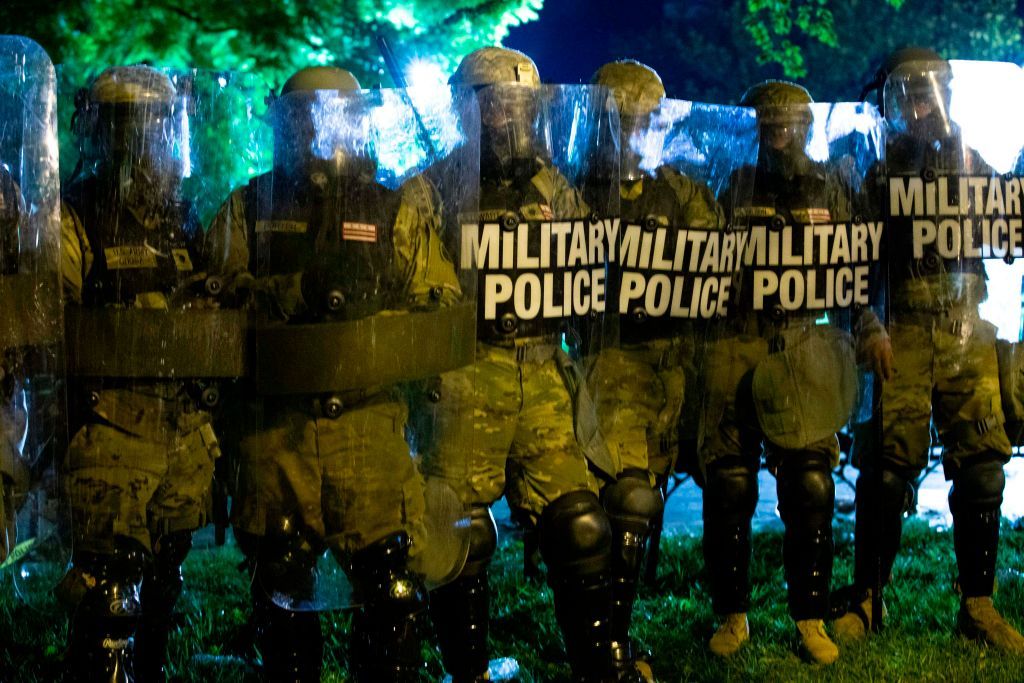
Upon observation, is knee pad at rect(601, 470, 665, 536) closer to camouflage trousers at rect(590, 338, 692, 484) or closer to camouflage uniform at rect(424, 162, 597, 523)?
camouflage trousers at rect(590, 338, 692, 484)

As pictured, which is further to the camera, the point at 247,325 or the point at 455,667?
the point at 455,667

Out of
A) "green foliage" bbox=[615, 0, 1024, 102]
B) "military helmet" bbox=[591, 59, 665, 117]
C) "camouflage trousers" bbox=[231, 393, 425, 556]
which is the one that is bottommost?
"camouflage trousers" bbox=[231, 393, 425, 556]

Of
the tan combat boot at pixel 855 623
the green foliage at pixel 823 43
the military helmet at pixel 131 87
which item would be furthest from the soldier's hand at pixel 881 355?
the green foliage at pixel 823 43

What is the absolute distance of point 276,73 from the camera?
277 inches

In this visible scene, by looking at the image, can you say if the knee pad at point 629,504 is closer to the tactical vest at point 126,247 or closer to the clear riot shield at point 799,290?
the clear riot shield at point 799,290

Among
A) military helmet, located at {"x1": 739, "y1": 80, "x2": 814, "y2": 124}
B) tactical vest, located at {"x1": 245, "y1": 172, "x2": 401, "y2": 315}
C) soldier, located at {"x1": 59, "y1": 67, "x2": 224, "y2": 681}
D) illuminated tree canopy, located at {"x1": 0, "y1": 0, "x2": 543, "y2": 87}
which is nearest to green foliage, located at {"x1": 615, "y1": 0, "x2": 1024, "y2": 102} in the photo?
illuminated tree canopy, located at {"x1": 0, "y1": 0, "x2": 543, "y2": 87}

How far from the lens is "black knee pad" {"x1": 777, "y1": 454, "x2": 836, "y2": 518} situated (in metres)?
5.08

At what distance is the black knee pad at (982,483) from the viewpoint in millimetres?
5203

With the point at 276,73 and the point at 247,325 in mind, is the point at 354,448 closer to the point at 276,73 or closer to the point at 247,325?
the point at 247,325

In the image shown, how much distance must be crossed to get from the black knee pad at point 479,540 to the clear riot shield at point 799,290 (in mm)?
1277

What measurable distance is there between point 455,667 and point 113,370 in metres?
1.58

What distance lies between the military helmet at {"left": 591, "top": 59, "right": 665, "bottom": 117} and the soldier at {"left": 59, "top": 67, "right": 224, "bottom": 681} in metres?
1.74

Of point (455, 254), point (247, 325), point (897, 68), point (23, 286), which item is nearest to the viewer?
point (23, 286)

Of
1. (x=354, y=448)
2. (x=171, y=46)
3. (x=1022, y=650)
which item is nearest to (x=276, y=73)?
(x=171, y=46)
